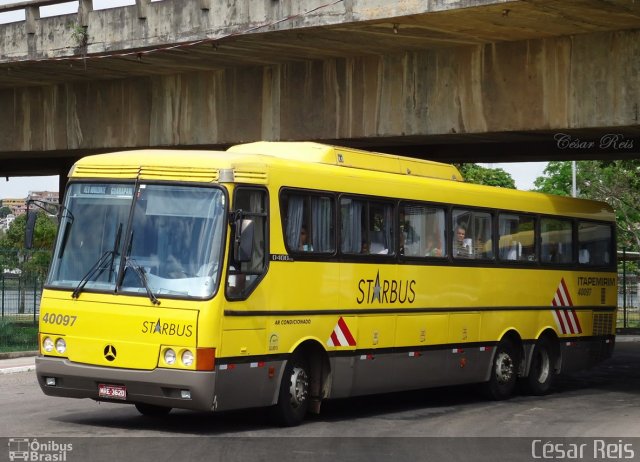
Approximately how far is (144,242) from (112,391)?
1.58 m

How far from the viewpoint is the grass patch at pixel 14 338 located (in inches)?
1032

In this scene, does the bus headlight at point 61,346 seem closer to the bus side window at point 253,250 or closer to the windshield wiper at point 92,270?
the windshield wiper at point 92,270

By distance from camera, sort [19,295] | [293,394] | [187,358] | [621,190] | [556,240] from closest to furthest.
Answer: [187,358], [293,394], [556,240], [19,295], [621,190]

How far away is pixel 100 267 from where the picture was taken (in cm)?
1310

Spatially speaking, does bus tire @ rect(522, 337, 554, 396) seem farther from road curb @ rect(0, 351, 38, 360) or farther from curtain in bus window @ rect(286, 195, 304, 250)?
road curb @ rect(0, 351, 38, 360)

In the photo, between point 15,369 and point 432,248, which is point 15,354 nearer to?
point 15,369

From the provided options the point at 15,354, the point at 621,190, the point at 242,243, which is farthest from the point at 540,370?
the point at 621,190

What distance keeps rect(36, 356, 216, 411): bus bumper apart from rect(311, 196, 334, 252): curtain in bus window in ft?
8.53

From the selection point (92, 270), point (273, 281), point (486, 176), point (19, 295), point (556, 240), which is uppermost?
point (486, 176)

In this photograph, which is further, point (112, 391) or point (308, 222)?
point (308, 222)

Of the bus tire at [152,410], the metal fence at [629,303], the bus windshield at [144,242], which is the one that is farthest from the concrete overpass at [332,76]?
the metal fence at [629,303]

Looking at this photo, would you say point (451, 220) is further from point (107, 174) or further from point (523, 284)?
point (107, 174)

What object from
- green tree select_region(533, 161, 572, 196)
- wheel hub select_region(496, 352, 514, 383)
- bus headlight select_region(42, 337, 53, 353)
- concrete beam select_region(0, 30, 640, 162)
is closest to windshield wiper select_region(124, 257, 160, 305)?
bus headlight select_region(42, 337, 53, 353)

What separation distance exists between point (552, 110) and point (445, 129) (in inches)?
71.4
